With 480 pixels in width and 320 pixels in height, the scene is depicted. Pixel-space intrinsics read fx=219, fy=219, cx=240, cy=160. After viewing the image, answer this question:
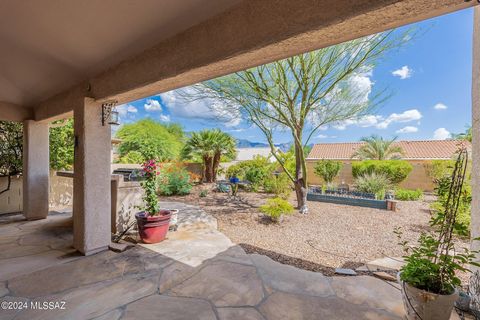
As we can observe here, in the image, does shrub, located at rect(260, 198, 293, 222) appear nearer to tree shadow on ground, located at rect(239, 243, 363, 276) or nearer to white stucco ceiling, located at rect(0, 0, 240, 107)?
tree shadow on ground, located at rect(239, 243, 363, 276)

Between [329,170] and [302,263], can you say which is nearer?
[302,263]

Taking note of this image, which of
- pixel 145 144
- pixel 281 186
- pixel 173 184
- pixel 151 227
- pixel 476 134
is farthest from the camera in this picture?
pixel 145 144

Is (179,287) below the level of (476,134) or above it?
below

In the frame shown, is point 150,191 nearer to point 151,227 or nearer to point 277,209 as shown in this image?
point 151,227

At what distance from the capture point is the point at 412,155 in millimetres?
16578

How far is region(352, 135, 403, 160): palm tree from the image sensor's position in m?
15.5

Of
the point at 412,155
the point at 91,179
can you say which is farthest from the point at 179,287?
the point at 412,155

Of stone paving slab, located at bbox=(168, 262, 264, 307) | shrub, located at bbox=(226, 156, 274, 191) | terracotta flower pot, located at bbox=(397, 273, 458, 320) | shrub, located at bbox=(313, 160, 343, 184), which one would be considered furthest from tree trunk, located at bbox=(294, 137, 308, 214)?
shrub, located at bbox=(313, 160, 343, 184)

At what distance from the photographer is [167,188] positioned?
9.18 m

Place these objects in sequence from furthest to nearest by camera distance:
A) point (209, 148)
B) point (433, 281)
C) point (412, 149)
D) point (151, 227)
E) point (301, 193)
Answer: point (412, 149) → point (209, 148) → point (301, 193) → point (151, 227) → point (433, 281)

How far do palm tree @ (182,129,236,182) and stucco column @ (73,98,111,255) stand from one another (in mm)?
8934

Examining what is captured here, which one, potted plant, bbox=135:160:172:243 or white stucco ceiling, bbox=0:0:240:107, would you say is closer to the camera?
white stucco ceiling, bbox=0:0:240:107

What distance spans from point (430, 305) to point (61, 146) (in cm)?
856

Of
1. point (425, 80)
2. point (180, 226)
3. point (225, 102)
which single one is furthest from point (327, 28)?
point (425, 80)
